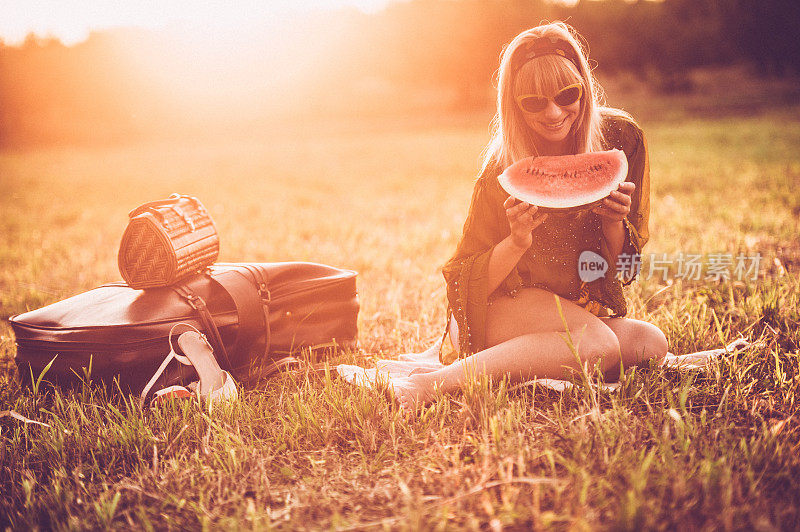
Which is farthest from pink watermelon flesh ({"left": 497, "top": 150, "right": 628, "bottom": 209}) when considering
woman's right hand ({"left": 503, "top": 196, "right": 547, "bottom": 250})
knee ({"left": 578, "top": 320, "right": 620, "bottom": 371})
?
knee ({"left": 578, "top": 320, "right": 620, "bottom": 371})

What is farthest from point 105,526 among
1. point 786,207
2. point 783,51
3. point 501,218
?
point 783,51

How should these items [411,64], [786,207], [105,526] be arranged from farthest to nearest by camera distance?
[411,64] → [786,207] → [105,526]

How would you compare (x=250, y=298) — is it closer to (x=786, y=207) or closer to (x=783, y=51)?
(x=786, y=207)

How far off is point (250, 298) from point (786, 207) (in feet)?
17.0

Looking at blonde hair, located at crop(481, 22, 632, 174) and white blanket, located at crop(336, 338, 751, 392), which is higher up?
blonde hair, located at crop(481, 22, 632, 174)

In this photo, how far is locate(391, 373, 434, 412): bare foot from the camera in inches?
88.8

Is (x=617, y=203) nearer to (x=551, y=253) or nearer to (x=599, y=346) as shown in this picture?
(x=551, y=253)

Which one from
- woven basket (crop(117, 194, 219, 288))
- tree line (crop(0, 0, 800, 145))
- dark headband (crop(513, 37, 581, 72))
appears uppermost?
tree line (crop(0, 0, 800, 145))

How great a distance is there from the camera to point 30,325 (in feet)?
8.26

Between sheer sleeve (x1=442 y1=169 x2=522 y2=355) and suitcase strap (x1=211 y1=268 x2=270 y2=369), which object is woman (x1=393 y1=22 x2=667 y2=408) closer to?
sheer sleeve (x1=442 y1=169 x2=522 y2=355)

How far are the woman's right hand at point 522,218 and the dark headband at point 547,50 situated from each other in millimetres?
632

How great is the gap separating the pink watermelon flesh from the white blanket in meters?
0.70

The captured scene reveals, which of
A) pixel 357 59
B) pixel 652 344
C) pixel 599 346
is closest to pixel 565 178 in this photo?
pixel 599 346

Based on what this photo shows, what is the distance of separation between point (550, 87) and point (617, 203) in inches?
21.0
